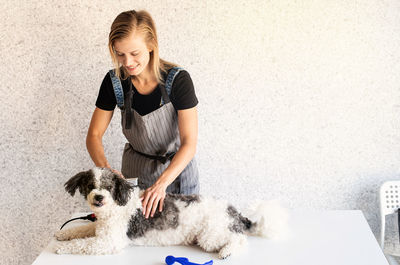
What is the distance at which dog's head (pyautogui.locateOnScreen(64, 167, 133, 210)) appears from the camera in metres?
1.62

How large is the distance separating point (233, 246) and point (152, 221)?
336 millimetres

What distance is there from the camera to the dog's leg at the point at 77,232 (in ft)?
5.96

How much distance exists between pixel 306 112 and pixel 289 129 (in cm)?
15

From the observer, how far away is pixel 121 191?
1.63 meters

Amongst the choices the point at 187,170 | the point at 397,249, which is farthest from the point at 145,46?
the point at 397,249

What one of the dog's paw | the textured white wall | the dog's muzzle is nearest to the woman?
the dog's muzzle

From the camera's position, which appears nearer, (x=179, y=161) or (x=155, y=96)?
(x=179, y=161)

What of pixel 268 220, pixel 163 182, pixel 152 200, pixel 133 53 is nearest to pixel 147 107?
pixel 133 53

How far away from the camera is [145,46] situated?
192cm

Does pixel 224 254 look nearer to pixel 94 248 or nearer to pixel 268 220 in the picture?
pixel 268 220

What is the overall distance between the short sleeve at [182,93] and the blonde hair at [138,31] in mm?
70

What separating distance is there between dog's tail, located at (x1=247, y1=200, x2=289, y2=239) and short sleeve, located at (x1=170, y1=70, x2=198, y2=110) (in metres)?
0.56

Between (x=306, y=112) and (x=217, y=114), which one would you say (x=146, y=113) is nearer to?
(x=217, y=114)

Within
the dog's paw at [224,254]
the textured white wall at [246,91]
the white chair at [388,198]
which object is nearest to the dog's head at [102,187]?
the dog's paw at [224,254]
